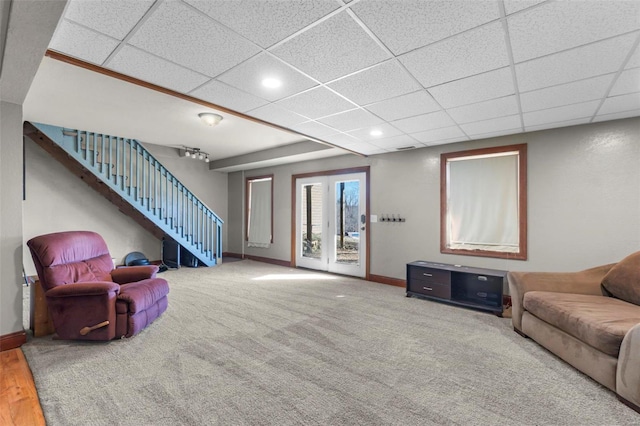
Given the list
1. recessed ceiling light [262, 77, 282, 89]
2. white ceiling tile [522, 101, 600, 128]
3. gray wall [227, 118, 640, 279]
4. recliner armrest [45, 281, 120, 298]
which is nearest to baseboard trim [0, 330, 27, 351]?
recliner armrest [45, 281, 120, 298]

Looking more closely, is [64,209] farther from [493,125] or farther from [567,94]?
[567,94]

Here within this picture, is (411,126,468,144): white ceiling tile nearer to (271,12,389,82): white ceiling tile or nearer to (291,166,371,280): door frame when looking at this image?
(291,166,371,280): door frame

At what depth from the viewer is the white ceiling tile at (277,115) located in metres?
3.12

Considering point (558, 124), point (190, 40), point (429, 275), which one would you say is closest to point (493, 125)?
point (558, 124)

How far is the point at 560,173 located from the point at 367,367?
3.56m

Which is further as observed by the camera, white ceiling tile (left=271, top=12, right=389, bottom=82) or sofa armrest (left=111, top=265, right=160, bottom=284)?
sofa armrest (left=111, top=265, right=160, bottom=284)

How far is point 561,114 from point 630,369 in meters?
2.62

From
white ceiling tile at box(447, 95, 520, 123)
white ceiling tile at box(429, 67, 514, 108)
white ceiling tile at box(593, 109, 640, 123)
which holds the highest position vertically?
white ceiling tile at box(429, 67, 514, 108)

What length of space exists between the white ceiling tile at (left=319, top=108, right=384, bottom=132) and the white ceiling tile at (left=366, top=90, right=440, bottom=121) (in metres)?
0.12

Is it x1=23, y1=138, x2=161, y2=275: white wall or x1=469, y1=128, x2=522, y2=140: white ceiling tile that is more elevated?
x1=469, y1=128, x2=522, y2=140: white ceiling tile

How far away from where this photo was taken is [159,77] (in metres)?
2.38

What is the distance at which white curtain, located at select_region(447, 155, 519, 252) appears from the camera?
13.5 ft

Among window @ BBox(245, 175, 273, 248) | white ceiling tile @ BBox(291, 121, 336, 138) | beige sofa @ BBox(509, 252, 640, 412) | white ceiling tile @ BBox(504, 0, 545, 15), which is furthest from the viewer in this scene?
window @ BBox(245, 175, 273, 248)

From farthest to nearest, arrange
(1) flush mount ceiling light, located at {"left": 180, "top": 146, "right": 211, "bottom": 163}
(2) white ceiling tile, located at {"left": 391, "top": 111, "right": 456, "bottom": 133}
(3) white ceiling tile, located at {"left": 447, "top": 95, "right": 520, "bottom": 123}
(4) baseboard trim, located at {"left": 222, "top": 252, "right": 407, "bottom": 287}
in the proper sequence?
(1) flush mount ceiling light, located at {"left": 180, "top": 146, "right": 211, "bottom": 163}, (4) baseboard trim, located at {"left": 222, "top": 252, "right": 407, "bottom": 287}, (2) white ceiling tile, located at {"left": 391, "top": 111, "right": 456, "bottom": 133}, (3) white ceiling tile, located at {"left": 447, "top": 95, "right": 520, "bottom": 123}
